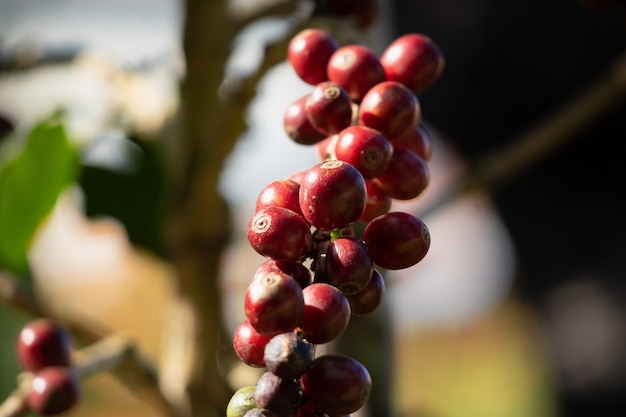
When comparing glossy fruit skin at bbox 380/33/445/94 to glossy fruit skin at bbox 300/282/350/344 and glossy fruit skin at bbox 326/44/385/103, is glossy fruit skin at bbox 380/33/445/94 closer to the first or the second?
glossy fruit skin at bbox 326/44/385/103

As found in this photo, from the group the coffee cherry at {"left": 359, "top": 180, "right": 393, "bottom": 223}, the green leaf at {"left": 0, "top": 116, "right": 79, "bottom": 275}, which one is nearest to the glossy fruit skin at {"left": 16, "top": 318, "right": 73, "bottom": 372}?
the green leaf at {"left": 0, "top": 116, "right": 79, "bottom": 275}

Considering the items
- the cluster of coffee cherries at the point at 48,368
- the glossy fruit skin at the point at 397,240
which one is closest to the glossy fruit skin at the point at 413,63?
the glossy fruit skin at the point at 397,240

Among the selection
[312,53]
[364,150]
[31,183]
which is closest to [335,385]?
[364,150]

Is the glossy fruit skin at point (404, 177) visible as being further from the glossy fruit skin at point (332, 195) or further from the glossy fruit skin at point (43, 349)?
the glossy fruit skin at point (43, 349)

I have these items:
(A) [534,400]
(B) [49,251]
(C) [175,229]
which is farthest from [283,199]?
(A) [534,400]

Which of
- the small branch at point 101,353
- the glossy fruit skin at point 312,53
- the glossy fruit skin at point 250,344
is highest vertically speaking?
the glossy fruit skin at point 312,53

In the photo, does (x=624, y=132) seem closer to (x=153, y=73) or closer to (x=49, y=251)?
(x=153, y=73)
